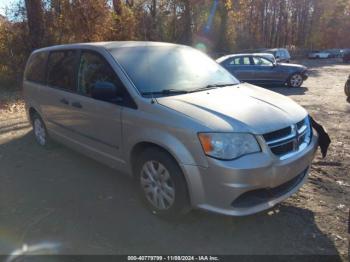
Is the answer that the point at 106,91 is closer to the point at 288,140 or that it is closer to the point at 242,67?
the point at 288,140

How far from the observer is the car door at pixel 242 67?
14.3 metres

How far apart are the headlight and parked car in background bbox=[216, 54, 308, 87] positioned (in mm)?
11485

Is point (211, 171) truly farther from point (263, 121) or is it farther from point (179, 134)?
point (263, 121)

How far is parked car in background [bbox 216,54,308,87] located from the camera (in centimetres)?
1431

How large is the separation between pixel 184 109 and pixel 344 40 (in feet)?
194

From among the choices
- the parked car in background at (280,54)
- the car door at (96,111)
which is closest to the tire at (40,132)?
the car door at (96,111)

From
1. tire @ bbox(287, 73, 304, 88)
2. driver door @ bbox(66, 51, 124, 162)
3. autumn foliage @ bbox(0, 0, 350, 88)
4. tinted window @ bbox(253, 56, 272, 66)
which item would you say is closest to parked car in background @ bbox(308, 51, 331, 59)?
autumn foliage @ bbox(0, 0, 350, 88)

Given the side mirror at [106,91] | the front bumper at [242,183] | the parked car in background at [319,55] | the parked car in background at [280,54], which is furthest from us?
the parked car in background at [319,55]

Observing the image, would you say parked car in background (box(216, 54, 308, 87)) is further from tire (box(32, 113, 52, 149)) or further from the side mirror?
the side mirror

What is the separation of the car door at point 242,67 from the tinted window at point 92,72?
10.3 metres

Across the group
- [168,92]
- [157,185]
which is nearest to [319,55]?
[168,92]

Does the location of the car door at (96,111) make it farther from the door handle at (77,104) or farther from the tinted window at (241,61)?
the tinted window at (241,61)

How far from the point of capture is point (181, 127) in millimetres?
3283

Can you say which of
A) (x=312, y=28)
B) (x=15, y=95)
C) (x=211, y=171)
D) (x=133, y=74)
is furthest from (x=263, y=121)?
(x=312, y=28)
